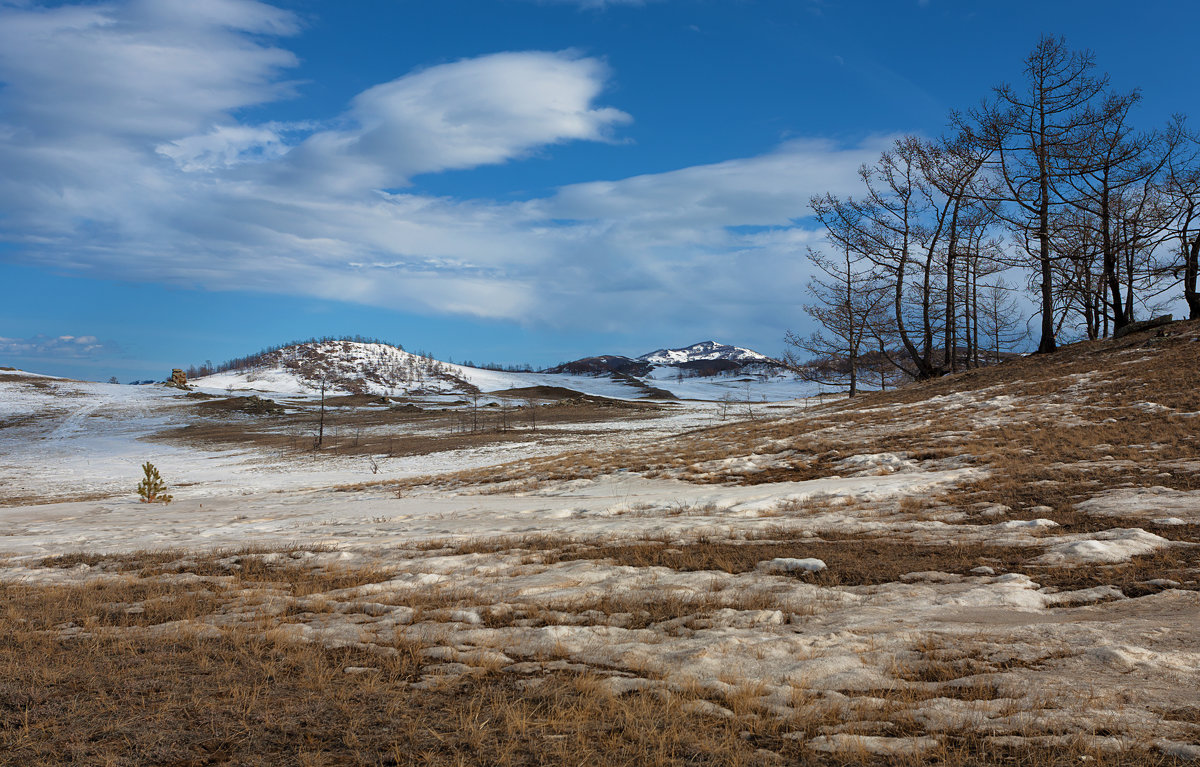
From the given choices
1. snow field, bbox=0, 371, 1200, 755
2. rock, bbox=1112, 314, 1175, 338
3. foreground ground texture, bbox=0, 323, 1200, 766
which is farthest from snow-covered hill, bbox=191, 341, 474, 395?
foreground ground texture, bbox=0, 323, 1200, 766

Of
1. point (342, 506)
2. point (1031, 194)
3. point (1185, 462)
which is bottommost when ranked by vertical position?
point (342, 506)

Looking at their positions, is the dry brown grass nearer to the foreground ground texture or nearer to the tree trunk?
the foreground ground texture

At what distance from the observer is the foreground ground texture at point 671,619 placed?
11.5ft

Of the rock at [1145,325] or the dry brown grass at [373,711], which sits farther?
the rock at [1145,325]

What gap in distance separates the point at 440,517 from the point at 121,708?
29.4ft

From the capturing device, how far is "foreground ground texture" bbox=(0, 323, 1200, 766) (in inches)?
138

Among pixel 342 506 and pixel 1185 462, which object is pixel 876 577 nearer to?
pixel 1185 462

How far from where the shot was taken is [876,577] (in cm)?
658

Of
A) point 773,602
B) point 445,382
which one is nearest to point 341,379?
point 445,382

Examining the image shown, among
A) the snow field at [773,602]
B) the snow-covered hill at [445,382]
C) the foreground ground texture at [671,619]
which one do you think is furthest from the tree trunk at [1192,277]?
the snow-covered hill at [445,382]

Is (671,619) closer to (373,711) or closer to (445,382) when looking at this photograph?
(373,711)

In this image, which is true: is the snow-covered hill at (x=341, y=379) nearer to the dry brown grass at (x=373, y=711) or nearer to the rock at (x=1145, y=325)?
the rock at (x=1145, y=325)

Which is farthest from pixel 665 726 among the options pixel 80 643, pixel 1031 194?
pixel 1031 194

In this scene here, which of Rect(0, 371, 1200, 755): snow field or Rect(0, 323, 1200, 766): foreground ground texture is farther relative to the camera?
Rect(0, 371, 1200, 755): snow field
